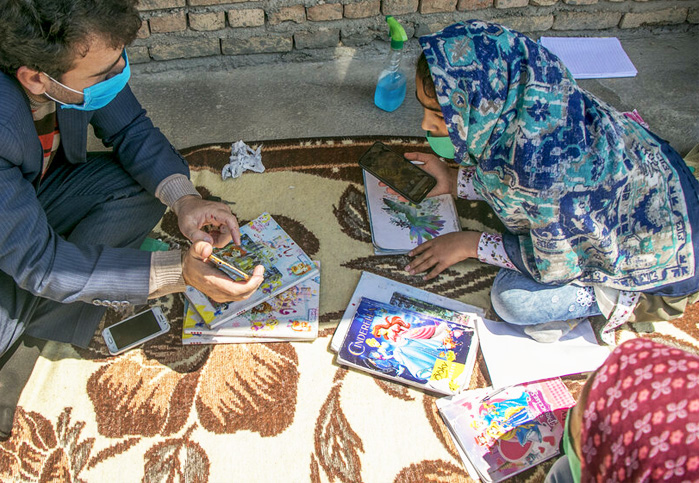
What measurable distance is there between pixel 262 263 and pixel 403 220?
581mm

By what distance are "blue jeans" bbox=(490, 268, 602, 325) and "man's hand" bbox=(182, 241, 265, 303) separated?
874 millimetres

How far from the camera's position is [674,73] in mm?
2807

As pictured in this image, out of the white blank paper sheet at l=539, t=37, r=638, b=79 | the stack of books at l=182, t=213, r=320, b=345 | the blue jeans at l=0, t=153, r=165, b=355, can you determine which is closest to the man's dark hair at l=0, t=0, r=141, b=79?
the blue jeans at l=0, t=153, r=165, b=355

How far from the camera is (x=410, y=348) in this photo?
71.0 inches

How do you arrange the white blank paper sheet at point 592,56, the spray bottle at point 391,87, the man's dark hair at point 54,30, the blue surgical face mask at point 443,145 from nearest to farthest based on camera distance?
the man's dark hair at point 54,30 < the blue surgical face mask at point 443,145 < the spray bottle at point 391,87 < the white blank paper sheet at point 592,56

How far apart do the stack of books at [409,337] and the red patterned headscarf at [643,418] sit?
710 millimetres

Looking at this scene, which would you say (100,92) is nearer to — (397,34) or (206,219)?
(206,219)

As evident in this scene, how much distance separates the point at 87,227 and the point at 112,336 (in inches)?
14.8

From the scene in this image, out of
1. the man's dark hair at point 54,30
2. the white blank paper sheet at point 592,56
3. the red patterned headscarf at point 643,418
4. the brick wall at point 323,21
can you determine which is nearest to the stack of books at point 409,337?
the red patterned headscarf at point 643,418

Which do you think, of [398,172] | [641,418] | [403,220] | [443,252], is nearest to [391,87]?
[398,172]

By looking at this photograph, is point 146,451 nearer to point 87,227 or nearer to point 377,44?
point 87,227

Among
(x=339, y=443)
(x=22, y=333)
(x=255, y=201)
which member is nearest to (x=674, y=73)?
(x=255, y=201)

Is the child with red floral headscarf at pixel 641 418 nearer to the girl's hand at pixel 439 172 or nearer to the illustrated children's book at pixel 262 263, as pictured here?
the illustrated children's book at pixel 262 263

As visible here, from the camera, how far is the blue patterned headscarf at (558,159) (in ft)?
4.89
